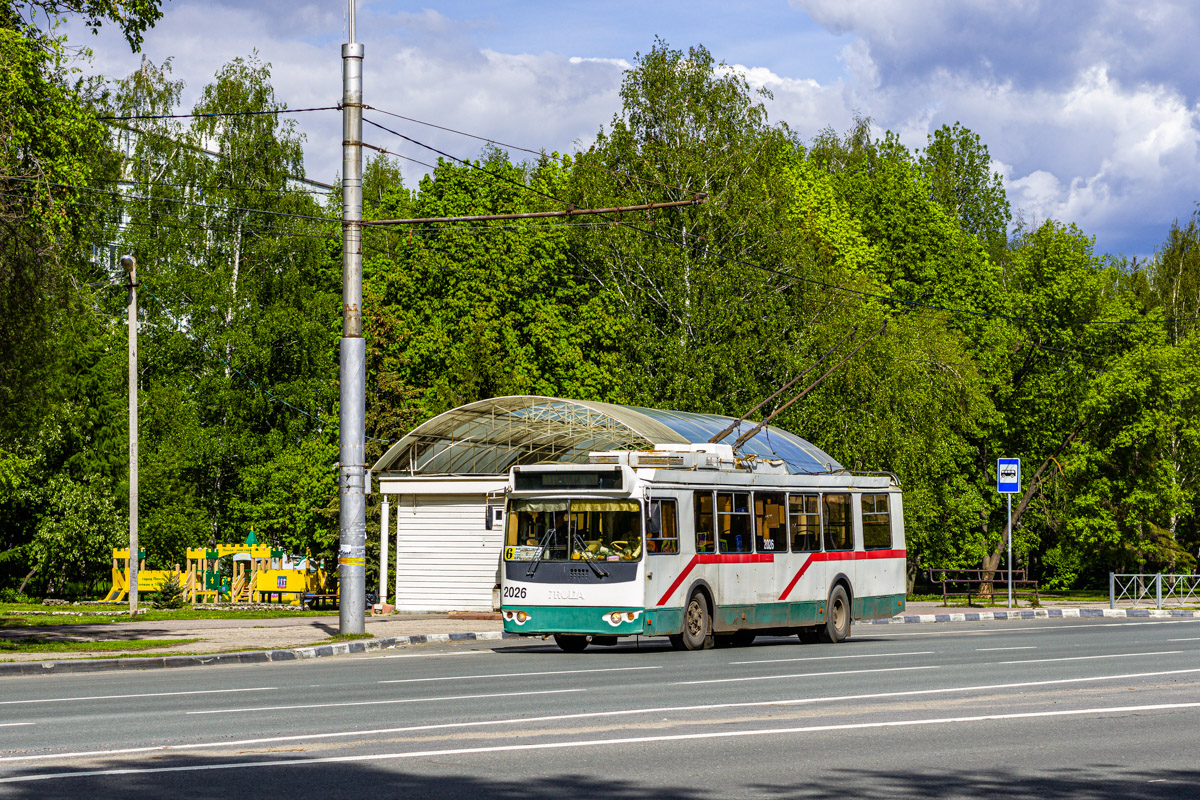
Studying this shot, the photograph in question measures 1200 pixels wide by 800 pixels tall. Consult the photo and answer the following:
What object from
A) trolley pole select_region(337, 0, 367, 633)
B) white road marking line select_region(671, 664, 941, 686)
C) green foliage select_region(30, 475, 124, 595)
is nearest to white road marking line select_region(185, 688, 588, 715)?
white road marking line select_region(671, 664, 941, 686)

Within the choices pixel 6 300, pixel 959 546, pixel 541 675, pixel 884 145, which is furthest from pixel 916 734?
pixel 884 145

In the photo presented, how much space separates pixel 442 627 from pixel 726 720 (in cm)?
1774

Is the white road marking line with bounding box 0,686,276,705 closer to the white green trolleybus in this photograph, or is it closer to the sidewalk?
the sidewalk

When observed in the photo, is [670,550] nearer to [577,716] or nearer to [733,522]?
[733,522]

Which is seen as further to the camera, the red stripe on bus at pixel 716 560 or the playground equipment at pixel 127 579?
the playground equipment at pixel 127 579

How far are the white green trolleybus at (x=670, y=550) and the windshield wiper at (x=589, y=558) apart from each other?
15 mm

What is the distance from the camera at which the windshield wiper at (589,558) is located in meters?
22.2

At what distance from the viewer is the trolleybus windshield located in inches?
880

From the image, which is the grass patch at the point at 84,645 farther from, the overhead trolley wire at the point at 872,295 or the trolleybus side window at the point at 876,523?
Answer: the overhead trolley wire at the point at 872,295

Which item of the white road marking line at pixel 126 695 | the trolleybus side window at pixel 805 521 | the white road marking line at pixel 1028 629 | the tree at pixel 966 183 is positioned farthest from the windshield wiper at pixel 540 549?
the tree at pixel 966 183

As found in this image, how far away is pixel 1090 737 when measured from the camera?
11250 millimetres

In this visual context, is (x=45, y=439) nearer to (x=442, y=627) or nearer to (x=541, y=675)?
(x=442, y=627)

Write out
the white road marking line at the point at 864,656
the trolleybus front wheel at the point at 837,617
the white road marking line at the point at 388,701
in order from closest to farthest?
the white road marking line at the point at 388,701 → the white road marking line at the point at 864,656 → the trolleybus front wheel at the point at 837,617

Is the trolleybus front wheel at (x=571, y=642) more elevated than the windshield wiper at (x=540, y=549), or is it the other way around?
the windshield wiper at (x=540, y=549)
